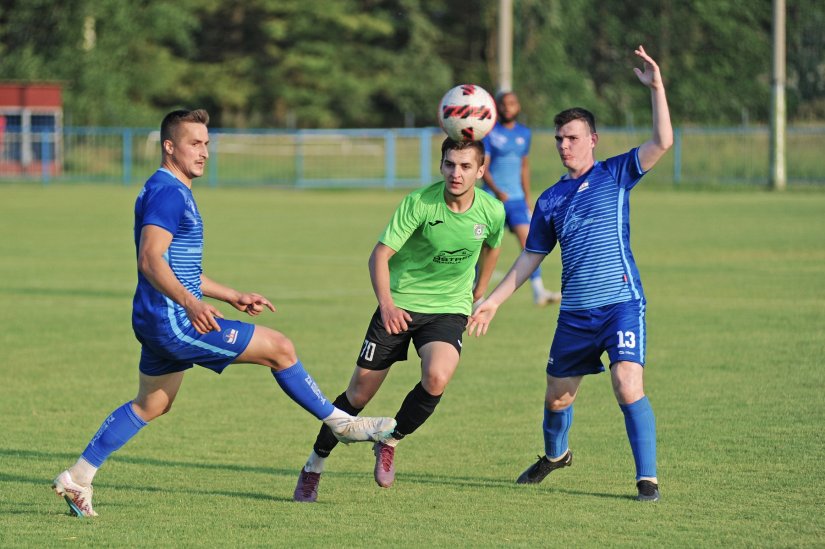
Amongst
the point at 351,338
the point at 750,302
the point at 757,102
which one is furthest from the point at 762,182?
the point at 351,338

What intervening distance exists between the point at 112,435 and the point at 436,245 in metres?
2.02

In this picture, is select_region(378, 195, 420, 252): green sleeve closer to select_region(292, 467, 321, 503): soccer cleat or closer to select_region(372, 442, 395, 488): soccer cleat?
select_region(372, 442, 395, 488): soccer cleat

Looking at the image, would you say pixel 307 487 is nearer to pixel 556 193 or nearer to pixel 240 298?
pixel 240 298

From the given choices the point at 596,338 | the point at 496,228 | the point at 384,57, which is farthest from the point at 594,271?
the point at 384,57

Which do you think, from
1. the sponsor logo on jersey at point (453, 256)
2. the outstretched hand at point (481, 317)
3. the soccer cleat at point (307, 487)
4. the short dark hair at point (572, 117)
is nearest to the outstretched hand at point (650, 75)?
the short dark hair at point (572, 117)

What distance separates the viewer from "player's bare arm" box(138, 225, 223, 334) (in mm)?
6312

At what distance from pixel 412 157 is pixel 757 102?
1478 cm

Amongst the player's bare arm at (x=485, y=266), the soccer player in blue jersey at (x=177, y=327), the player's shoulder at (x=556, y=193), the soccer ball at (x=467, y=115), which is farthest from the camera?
the soccer ball at (x=467, y=115)

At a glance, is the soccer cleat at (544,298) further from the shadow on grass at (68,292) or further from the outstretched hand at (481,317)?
the outstretched hand at (481,317)

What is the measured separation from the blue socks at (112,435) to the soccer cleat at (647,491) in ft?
8.51

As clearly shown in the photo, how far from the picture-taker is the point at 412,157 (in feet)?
149

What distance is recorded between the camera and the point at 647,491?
23.0 feet

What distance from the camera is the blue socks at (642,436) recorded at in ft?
23.2

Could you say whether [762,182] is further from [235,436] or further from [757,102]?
[235,436]
